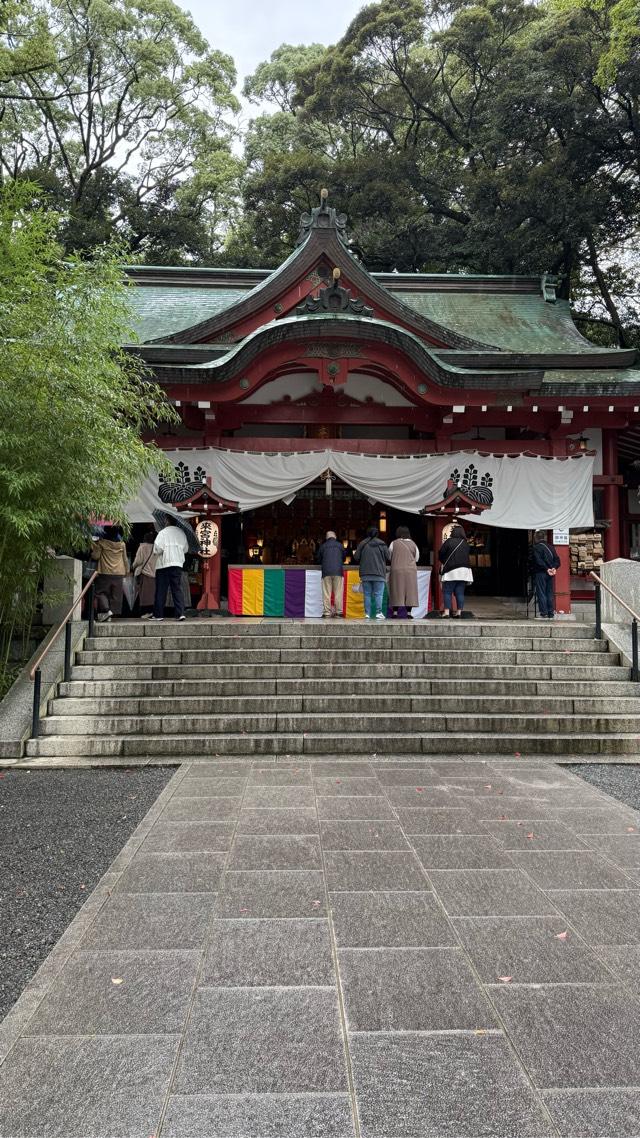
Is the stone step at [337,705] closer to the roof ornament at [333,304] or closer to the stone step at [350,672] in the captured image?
the stone step at [350,672]

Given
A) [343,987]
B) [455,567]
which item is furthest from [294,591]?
[343,987]

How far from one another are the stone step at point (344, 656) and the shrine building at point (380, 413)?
3324 millimetres

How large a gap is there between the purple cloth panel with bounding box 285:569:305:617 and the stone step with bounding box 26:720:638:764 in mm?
3941

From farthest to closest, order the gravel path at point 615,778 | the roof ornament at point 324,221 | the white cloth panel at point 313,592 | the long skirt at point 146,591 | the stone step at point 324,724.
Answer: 1. the roof ornament at point 324,221
2. the long skirt at point 146,591
3. the white cloth panel at point 313,592
4. the stone step at point 324,724
5. the gravel path at point 615,778

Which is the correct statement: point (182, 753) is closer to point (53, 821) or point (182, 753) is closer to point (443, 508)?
point (53, 821)

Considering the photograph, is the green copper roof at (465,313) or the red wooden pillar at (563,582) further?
the green copper roof at (465,313)

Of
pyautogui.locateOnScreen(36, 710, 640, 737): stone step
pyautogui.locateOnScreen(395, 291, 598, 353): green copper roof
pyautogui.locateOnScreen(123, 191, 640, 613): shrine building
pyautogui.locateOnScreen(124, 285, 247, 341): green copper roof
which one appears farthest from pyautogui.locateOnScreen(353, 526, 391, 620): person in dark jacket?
pyautogui.locateOnScreen(124, 285, 247, 341): green copper roof

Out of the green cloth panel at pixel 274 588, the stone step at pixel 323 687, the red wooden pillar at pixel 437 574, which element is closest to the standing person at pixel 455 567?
the red wooden pillar at pixel 437 574

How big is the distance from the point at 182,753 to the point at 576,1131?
451cm

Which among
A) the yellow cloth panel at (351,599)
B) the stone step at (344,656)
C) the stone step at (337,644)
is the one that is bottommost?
the stone step at (344,656)

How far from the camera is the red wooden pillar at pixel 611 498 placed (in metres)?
11.2

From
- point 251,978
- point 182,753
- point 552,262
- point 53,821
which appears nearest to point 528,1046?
point 251,978

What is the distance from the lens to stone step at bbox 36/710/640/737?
19.5 ft

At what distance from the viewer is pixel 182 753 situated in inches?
225
